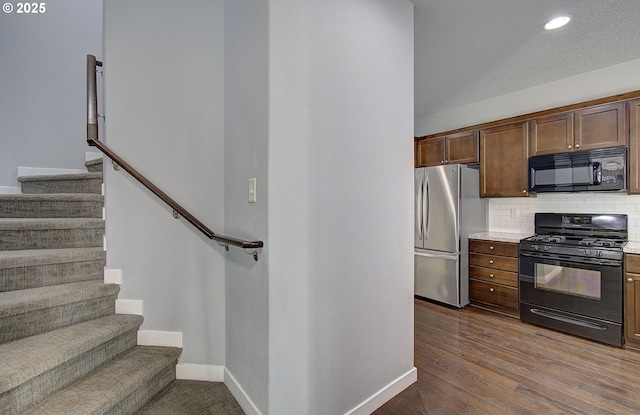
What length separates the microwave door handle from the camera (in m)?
2.85

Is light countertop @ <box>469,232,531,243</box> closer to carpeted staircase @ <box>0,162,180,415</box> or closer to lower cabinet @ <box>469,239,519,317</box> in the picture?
lower cabinet @ <box>469,239,519,317</box>

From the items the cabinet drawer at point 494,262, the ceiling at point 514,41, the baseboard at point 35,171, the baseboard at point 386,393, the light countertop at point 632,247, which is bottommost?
the baseboard at point 386,393

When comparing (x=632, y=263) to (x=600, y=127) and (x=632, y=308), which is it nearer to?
(x=632, y=308)

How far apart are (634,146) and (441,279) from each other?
2261 millimetres

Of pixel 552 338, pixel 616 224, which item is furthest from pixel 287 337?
pixel 616 224

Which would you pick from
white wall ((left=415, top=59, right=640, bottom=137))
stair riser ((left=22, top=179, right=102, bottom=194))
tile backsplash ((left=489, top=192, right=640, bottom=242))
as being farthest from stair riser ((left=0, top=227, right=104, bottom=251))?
white wall ((left=415, top=59, right=640, bottom=137))

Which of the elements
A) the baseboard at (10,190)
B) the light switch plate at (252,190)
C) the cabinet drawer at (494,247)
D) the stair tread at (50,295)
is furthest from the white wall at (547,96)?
the baseboard at (10,190)

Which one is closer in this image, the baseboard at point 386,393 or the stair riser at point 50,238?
the baseboard at point 386,393

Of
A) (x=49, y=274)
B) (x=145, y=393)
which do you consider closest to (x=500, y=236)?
(x=145, y=393)

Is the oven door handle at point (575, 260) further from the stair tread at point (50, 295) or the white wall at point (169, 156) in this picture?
the stair tread at point (50, 295)

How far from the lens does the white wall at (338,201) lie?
4.64 ft

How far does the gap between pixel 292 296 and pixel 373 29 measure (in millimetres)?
1669

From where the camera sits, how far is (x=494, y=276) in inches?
133

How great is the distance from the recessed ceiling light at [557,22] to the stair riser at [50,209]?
388 centimetres
